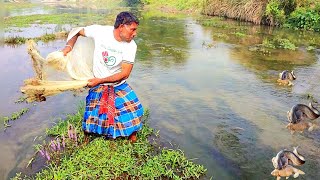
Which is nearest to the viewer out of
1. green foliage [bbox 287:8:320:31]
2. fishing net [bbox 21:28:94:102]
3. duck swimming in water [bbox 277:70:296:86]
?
fishing net [bbox 21:28:94:102]

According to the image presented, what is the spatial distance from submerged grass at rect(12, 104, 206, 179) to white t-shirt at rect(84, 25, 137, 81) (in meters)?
0.97

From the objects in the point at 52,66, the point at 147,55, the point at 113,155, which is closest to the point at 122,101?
the point at 113,155

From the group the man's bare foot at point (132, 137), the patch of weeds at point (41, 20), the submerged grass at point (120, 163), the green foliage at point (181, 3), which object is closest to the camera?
the submerged grass at point (120, 163)

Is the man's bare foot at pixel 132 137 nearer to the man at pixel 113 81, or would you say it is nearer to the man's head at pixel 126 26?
the man at pixel 113 81

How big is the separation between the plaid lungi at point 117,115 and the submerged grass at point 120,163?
16 cm

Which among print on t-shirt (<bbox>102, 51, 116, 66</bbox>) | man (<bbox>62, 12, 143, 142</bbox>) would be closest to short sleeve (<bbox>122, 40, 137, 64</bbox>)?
man (<bbox>62, 12, 143, 142</bbox>)

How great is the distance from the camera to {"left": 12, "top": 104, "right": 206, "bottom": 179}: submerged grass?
13.2ft

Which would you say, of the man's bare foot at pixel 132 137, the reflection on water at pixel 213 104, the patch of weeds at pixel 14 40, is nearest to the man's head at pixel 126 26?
the man's bare foot at pixel 132 137

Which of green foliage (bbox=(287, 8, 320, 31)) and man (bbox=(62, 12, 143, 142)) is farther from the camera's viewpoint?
green foliage (bbox=(287, 8, 320, 31))

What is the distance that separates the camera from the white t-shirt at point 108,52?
14.0ft

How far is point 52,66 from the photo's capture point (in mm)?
4602

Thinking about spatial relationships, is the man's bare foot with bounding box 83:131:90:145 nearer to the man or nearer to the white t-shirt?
the man

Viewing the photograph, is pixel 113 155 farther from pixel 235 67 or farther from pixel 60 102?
pixel 235 67

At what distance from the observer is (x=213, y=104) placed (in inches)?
270
